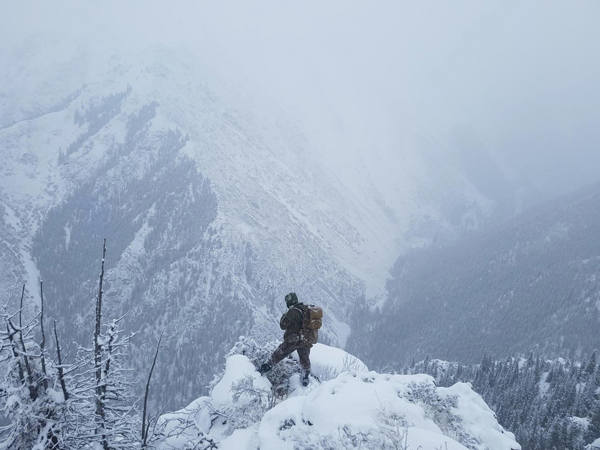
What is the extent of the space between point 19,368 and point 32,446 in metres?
1.21

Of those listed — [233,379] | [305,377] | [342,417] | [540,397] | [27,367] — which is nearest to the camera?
[27,367]

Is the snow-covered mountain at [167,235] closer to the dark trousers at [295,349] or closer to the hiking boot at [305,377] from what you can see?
the dark trousers at [295,349]

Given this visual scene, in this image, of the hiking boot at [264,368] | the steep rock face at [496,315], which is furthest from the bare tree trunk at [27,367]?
the steep rock face at [496,315]

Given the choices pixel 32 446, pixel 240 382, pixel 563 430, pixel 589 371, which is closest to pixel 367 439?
pixel 240 382

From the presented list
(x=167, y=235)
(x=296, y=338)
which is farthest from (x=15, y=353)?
(x=167, y=235)

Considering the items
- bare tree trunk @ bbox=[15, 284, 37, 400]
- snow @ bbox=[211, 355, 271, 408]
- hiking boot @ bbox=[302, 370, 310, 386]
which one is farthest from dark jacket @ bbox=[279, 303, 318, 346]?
bare tree trunk @ bbox=[15, 284, 37, 400]

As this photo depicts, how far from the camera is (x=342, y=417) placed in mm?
8820

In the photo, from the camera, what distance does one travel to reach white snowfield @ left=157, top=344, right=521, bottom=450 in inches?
329

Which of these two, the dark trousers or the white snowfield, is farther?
the dark trousers

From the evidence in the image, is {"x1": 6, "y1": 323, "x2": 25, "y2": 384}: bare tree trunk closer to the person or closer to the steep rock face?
the person

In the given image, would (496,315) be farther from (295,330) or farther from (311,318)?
(295,330)

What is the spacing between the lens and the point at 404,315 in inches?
6939

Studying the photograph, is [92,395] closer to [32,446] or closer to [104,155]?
[32,446]

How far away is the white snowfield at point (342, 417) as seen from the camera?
8359mm
